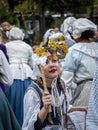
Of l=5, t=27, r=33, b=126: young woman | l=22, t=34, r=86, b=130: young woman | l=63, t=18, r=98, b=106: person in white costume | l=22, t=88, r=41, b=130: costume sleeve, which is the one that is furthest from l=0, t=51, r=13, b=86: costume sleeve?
l=22, t=88, r=41, b=130: costume sleeve

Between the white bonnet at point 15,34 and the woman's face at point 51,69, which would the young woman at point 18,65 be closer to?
the white bonnet at point 15,34

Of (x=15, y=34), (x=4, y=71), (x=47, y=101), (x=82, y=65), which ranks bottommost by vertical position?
(x=15, y=34)

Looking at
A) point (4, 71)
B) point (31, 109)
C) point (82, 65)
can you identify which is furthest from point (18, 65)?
point (31, 109)

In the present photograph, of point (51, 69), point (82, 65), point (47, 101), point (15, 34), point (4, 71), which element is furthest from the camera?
point (15, 34)

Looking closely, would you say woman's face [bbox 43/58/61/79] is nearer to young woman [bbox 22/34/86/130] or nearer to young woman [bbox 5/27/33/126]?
young woman [bbox 22/34/86/130]

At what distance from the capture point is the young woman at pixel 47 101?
144 inches

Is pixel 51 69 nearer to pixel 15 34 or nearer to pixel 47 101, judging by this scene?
pixel 47 101

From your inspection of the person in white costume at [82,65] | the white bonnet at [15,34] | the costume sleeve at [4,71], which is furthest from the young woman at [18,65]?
the person in white costume at [82,65]

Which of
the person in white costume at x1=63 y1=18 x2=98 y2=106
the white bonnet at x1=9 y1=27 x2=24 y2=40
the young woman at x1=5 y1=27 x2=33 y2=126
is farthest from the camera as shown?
the white bonnet at x1=9 y1=27 x2=24 y2=40

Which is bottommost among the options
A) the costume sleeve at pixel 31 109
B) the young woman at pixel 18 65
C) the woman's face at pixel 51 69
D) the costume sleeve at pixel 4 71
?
the young woman at pixel 18 65

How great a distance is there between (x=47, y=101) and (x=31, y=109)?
20 centimetres

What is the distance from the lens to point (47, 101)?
355cm

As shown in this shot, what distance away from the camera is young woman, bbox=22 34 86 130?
365cm

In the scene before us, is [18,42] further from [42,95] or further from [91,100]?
[91,100]
